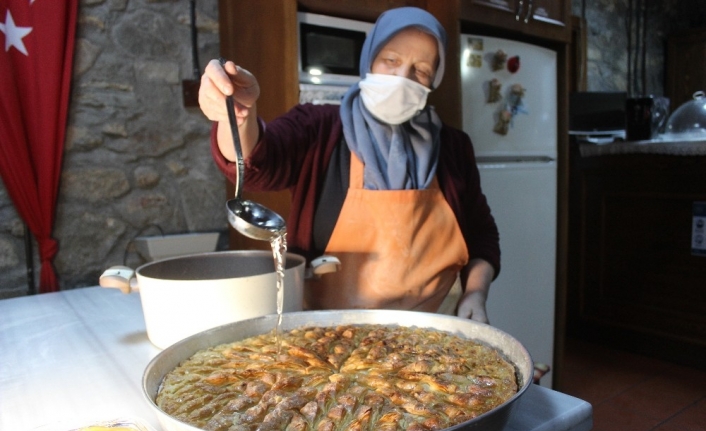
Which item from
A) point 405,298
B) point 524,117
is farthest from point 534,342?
point 405,298

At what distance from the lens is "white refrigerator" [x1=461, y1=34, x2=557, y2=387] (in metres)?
2.09

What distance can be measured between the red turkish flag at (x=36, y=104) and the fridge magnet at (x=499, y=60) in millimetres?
1541

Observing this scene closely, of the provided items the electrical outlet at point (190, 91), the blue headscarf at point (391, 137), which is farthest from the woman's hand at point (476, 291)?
the electrical outlet at point (190, 91)

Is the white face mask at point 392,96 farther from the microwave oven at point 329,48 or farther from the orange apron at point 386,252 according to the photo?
the microwave oven at point 329,48

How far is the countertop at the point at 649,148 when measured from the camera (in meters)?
2.54

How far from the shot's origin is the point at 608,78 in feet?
13.5

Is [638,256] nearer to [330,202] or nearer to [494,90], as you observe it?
[494,90]

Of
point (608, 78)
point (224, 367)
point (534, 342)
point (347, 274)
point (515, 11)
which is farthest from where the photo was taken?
point (608, 78)

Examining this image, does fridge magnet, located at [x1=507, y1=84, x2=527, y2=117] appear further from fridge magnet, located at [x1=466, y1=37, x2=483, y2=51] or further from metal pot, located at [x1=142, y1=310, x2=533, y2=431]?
metal pot, located at [x1=142, y1=310, x2=533, y2=431]

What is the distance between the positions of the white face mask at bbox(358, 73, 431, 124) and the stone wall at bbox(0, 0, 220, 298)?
0.93 metres

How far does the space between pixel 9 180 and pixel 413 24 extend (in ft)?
4.40

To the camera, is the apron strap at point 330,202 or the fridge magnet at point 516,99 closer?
the apron strap at point 330,202

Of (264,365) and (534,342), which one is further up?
(264,365)

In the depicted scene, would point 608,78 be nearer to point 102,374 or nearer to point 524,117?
point 524,117
